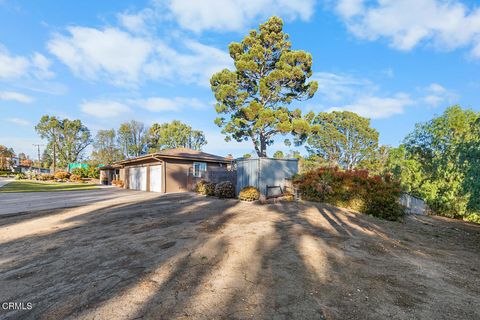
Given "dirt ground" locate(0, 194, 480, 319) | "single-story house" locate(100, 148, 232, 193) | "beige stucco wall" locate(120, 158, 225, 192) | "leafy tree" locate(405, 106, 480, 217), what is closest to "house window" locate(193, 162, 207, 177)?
"single-story house" locate(100, 148, 232, 193)

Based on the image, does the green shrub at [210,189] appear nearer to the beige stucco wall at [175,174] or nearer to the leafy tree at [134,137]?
the beige stucco wall at [175,174]

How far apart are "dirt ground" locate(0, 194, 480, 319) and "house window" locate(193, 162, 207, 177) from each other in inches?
518

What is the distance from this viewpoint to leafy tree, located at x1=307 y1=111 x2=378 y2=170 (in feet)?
106

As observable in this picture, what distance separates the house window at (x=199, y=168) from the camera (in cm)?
1972

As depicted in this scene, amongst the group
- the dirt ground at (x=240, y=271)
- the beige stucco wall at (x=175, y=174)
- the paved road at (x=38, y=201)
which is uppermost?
the beige stucco wall at (x=175, y=174)

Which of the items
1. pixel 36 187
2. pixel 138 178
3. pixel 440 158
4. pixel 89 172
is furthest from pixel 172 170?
pixel 89 172

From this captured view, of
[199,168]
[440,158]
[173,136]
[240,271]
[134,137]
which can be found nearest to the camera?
[240,271]

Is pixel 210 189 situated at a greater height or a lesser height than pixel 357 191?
lesser

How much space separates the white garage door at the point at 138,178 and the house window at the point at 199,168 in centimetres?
491

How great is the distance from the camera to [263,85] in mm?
20109

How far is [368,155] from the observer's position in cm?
3225

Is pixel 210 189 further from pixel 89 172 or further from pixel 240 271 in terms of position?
pixel 89 172

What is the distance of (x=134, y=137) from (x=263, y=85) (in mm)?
36571

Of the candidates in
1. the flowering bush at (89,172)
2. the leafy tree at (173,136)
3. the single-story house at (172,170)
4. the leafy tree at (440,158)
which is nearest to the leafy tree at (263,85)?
the single-story house at (172,170)
